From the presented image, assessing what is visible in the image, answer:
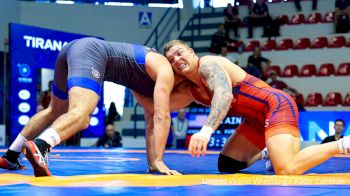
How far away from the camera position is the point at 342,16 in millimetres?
12805

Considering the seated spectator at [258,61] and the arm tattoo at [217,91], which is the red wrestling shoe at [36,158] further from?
the seated spectator at [258,61]

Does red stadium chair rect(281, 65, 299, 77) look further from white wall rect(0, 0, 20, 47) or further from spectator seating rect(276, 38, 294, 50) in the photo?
white wall rect(0, 0, 20, 47)

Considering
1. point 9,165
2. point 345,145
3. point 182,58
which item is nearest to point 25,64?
point 9,165

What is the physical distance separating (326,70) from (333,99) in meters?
0.84

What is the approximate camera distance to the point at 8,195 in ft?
8.52

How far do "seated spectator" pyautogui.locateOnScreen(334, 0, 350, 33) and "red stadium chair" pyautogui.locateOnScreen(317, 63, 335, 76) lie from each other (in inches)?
42.8

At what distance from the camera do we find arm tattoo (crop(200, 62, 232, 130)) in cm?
359

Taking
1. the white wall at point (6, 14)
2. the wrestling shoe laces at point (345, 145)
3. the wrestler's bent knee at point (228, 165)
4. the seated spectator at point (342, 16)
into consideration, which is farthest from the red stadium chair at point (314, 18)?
the wrestling shoe laces at point (345, 145)

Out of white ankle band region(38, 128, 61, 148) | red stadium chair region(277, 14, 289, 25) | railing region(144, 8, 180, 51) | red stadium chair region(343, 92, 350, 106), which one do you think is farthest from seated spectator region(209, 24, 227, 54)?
white ankle band region(38, 128, 61, 148)

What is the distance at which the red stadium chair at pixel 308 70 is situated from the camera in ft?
40.6

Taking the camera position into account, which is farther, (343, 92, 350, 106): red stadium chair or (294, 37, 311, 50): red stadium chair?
(294, 37, 311, 50): red stadium chair

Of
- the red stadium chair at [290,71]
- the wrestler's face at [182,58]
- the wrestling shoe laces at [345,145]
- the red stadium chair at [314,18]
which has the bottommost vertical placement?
the red stadium chair at [290,71]

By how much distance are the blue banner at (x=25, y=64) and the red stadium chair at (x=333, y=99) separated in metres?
5.19

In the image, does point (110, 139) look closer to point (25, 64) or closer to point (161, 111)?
point (25, 64)
